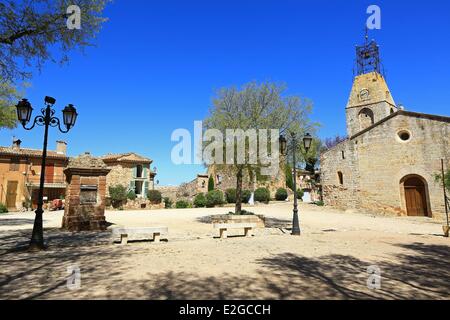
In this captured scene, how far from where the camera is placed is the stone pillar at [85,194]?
11102mm

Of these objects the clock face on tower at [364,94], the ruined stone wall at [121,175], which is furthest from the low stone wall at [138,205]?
the clock face on tower at [364,94]

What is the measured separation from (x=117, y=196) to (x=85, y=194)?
2019 cm

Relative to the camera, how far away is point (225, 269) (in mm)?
5691

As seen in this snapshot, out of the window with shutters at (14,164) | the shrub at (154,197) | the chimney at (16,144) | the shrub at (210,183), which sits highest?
the chimney at (16,144)

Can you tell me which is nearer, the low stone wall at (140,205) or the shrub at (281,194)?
the low stone wall at (140,205)

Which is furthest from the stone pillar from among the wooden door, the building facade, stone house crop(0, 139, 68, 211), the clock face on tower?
the clock face on tower

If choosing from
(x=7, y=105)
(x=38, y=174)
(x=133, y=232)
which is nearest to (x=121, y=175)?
(x=38, y=174)

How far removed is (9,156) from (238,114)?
31.3 meters

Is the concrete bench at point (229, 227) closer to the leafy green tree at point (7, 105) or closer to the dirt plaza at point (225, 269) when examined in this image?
the dirt plaza at point (225, 269)

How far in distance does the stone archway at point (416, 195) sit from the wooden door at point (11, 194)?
128 feet

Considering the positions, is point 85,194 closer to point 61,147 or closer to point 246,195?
point 246,195

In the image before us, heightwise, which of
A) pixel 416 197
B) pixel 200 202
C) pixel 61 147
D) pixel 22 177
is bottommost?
pixel 200 202

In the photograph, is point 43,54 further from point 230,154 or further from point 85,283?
point 230,154

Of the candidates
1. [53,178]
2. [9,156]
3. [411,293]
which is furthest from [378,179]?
[9,156]
